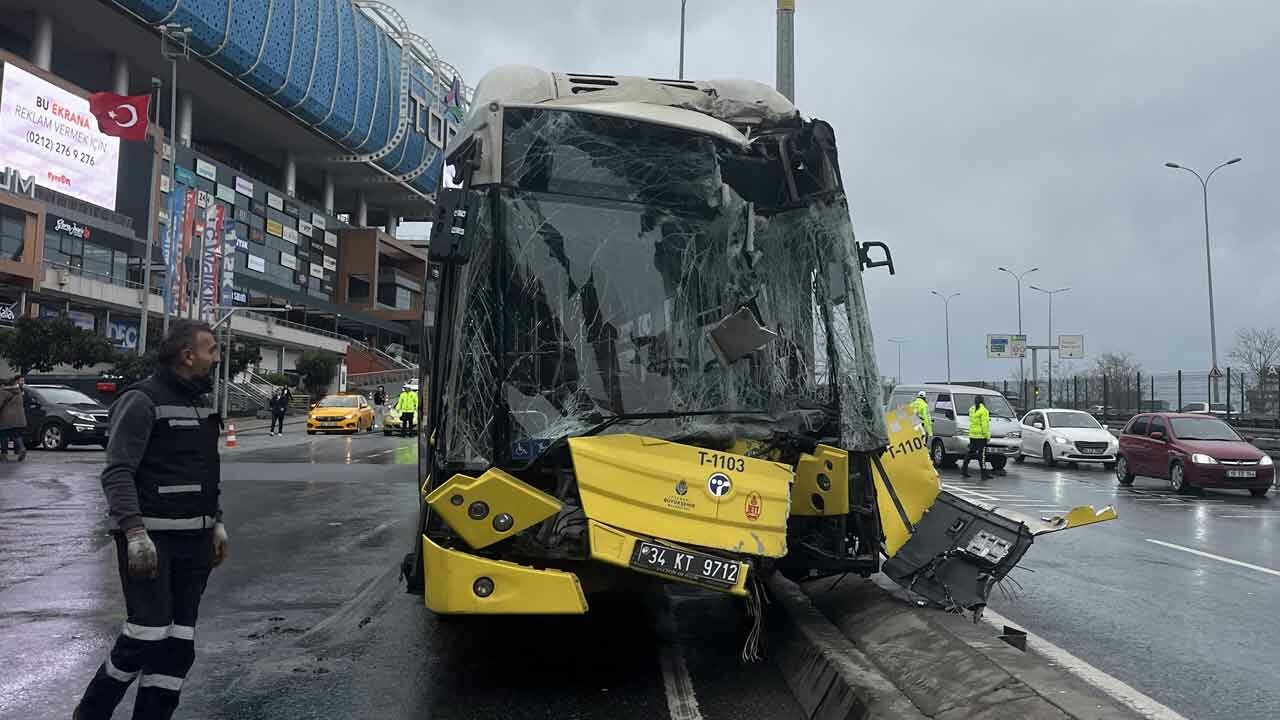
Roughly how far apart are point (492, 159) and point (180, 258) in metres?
35.7

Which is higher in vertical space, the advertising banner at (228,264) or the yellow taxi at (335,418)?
the advertising banner at (228,264)

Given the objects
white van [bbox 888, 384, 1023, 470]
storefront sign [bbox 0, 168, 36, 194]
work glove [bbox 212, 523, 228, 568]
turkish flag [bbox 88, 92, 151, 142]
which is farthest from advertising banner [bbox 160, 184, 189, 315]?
work glove [bbox 212, 523, 228, 568]

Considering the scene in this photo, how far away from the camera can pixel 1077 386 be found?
42.8 metres

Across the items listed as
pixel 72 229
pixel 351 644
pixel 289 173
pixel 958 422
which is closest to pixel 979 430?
pixel 958 422

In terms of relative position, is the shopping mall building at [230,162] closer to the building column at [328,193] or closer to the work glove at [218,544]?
the building column at [328,193]

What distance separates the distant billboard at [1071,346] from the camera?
251ft

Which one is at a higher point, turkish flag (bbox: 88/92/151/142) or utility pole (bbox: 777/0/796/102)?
turkish flag (bbox: 88/92/151/142)

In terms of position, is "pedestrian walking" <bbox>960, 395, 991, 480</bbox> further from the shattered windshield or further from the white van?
the shattered windshield

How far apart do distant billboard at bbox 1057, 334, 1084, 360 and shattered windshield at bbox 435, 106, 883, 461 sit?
7836cm

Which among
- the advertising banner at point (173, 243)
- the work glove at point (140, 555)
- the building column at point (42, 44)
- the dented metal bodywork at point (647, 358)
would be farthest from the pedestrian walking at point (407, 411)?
the building column at point (42, 44)

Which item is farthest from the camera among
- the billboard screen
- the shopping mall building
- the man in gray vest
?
the billboard screen

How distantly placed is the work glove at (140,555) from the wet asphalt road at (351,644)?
3.96 feet

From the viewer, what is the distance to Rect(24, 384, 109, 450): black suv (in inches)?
866

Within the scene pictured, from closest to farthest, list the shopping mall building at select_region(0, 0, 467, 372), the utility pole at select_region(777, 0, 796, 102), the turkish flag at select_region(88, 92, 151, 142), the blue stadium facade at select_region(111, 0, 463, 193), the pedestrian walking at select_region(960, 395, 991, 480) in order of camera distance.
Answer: the utility pole at select_region(777, 0, 796, 102) → the pedestrian walking at select_region(960, 395, 991, 480) → the turkish flag at select_region(88, 92, 151, 142) → the shopping mall building at select_region(0, 0, 467, 372) → the blue stadium facade at select_region(111, 0, 463, 193)
